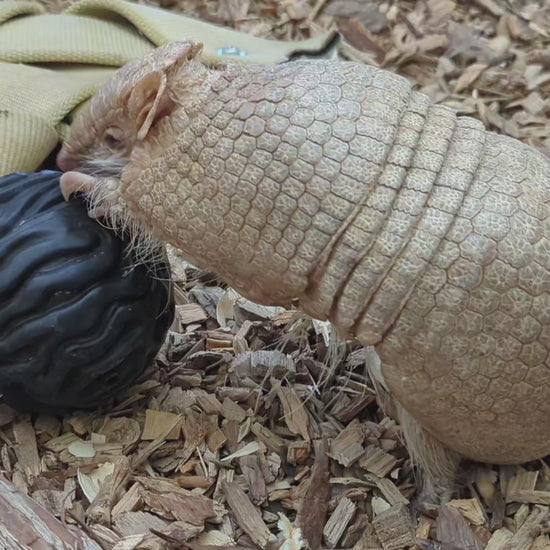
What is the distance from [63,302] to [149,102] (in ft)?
1.88

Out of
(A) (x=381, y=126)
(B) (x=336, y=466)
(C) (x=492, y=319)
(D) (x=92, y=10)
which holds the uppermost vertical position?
(A) (x=381, y=126)

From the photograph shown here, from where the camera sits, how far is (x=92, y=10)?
391cm

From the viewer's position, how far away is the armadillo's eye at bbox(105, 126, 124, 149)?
226 centimetres

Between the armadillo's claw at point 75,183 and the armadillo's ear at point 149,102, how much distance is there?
0.22 m

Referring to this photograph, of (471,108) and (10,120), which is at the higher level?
(471,108)

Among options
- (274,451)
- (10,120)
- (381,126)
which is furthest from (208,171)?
(10,120)

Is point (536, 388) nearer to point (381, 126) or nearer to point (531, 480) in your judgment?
point (531, 480)

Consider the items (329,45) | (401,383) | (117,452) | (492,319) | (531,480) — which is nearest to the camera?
(492,319)

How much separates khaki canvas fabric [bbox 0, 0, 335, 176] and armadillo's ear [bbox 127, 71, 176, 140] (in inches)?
46.7

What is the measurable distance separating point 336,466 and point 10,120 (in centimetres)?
184

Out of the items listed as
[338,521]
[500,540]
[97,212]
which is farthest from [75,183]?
[500,540]

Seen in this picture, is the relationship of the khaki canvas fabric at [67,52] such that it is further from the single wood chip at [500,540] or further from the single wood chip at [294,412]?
the single wood chip at [500,540]

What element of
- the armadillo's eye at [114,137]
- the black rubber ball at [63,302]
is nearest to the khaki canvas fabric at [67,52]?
the black rubber ball at [63,302]

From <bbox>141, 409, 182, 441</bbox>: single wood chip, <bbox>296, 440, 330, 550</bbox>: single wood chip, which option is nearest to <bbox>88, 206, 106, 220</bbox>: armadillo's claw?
<bbox>141, 409, 182, 441</bbox>: single wood chip
